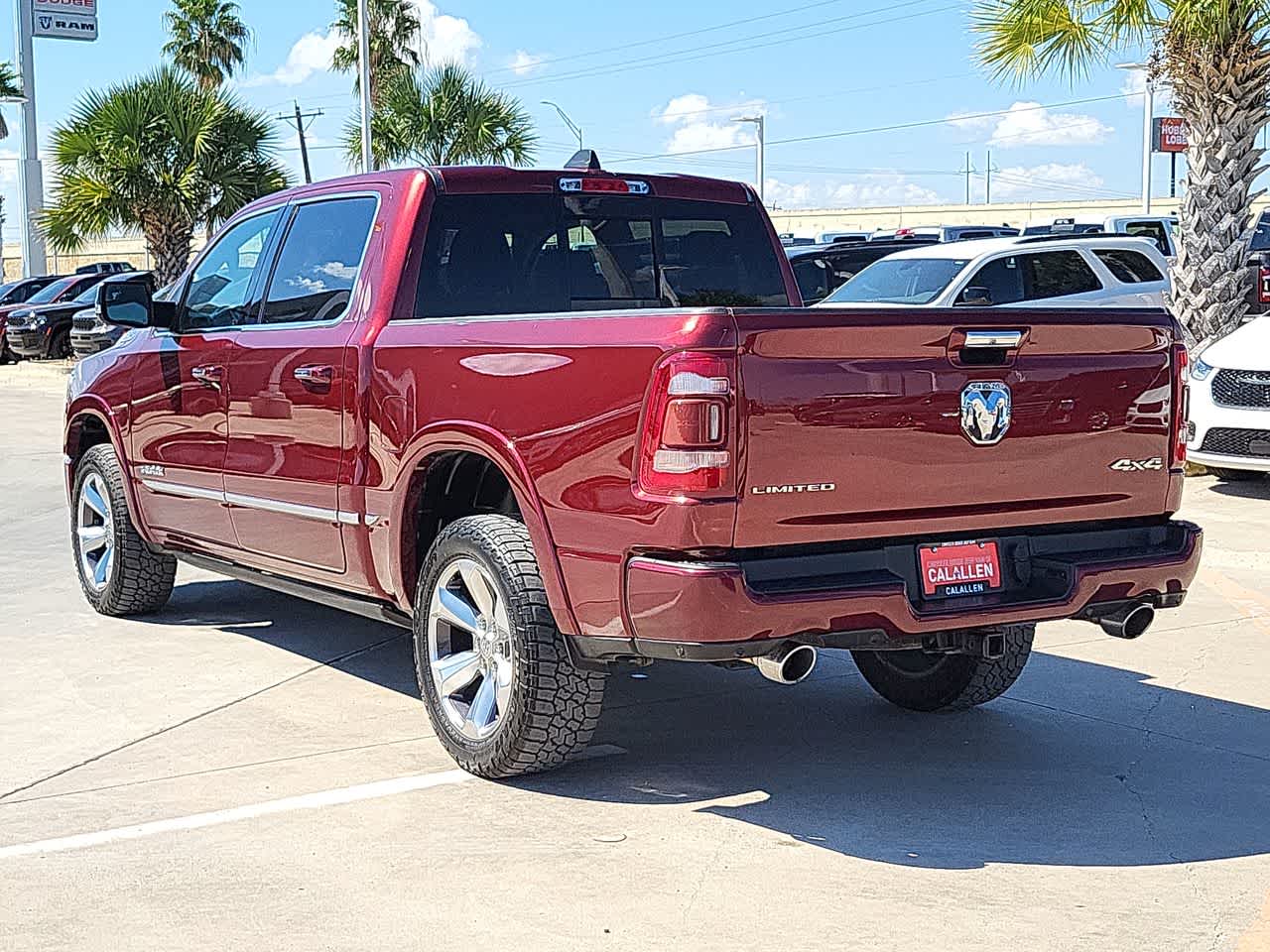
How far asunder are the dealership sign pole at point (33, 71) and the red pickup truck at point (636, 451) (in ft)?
120

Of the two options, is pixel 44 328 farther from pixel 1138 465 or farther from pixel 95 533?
pixel 1138 465

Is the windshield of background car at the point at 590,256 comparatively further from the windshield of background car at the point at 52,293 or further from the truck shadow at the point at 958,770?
the windshield of background car at the point at 52,293

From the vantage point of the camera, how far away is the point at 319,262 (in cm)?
647

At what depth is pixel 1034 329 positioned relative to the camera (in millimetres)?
5074

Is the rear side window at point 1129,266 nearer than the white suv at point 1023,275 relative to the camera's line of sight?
No

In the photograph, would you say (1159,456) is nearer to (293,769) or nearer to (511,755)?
(511,755)

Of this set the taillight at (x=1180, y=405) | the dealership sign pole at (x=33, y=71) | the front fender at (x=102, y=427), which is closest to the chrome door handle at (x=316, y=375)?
the front fender at (x=102, y=427)

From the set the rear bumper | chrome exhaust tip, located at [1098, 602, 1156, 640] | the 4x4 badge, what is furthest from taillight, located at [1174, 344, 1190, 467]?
the 4x4 badge

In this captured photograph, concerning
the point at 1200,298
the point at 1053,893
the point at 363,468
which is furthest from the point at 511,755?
the point at 1200,298

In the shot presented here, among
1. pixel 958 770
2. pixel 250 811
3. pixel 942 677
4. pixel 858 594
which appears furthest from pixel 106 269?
pixel 858 594

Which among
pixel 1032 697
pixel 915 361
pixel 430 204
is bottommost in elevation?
pixel 1032 697

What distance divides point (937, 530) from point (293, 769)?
231 cm

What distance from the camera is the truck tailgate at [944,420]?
4.65 metres

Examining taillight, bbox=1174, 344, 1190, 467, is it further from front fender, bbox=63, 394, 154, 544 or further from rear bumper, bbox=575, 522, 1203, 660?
front fender, bbox=63, 394, 154, 544
